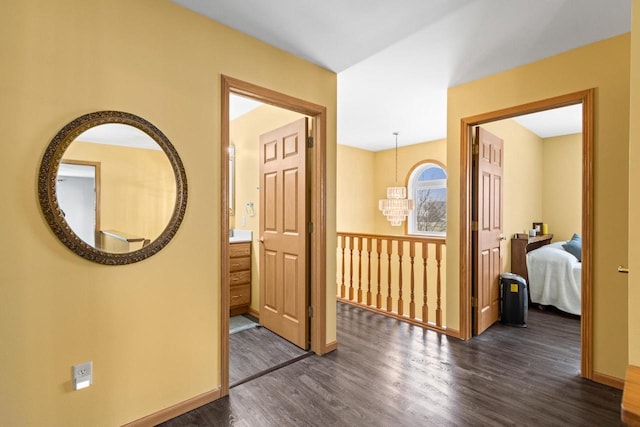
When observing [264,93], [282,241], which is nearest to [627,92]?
[264,93]

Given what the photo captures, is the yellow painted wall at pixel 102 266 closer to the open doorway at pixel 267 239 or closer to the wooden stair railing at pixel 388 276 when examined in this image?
the open doorway at pixel 267 239

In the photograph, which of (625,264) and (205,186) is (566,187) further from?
(205,186)

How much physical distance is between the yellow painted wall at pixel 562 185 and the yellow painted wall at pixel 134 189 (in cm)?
594

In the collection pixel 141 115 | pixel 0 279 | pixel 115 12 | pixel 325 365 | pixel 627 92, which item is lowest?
pixel 325 365

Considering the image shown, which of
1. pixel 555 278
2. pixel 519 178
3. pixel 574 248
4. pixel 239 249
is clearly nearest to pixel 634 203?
pixel 239 249

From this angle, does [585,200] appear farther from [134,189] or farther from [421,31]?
[134,189]

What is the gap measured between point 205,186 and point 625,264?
9.67 feet

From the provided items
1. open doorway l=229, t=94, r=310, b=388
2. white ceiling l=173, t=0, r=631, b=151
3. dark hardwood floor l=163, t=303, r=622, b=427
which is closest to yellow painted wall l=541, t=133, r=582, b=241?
dark hardwood floor l=163, t=303, r=622, b=427

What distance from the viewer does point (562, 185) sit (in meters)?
5.15

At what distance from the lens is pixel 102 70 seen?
1.61 metres

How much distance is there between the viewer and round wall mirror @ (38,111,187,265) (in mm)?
1498

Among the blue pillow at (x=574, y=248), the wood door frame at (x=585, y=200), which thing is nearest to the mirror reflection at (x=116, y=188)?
the wood door frame at (x=585, y=200)

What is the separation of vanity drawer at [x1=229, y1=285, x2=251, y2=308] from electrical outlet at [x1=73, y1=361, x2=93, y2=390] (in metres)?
2.00

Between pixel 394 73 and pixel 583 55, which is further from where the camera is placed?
pixel 394 73
